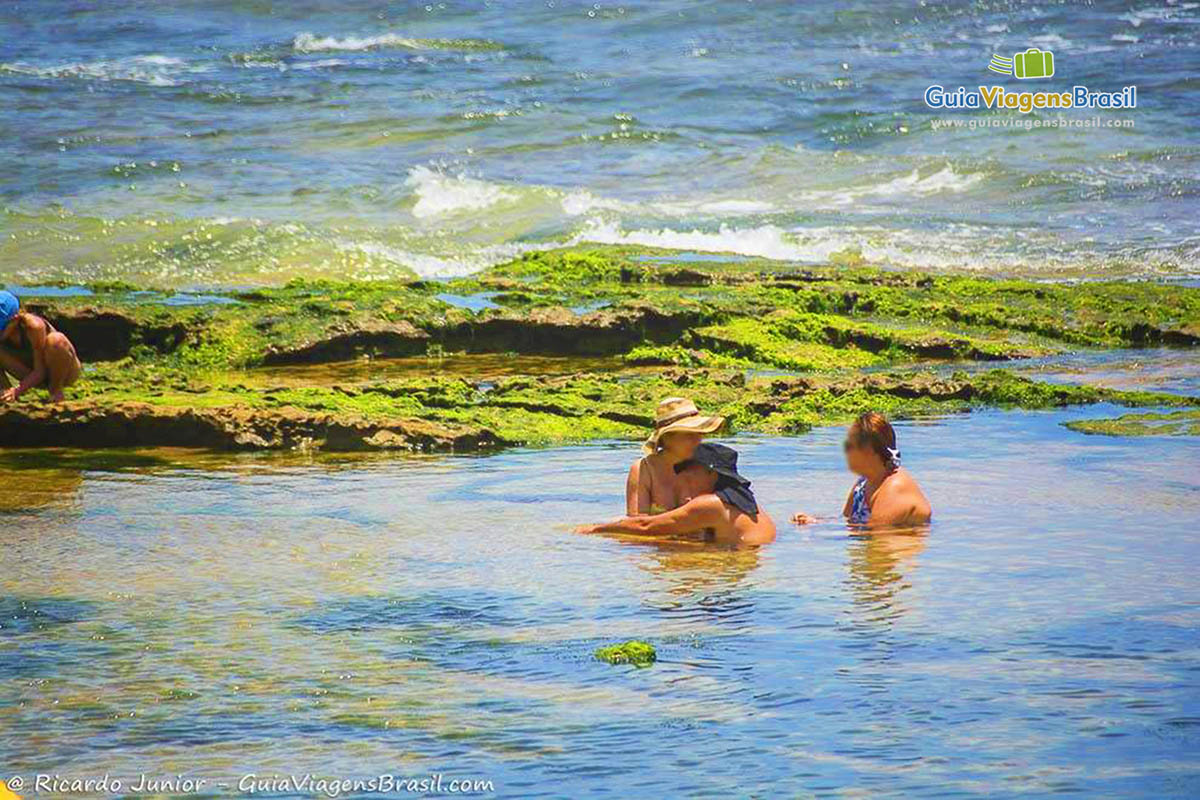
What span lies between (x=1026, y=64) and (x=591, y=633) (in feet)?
91.2

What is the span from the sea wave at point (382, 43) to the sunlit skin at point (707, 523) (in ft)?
87.6

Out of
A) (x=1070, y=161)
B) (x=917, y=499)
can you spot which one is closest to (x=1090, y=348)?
(x=917, y=499)

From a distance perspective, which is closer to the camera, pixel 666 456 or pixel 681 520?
pixel 681 520

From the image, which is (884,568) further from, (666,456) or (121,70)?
(121,70)

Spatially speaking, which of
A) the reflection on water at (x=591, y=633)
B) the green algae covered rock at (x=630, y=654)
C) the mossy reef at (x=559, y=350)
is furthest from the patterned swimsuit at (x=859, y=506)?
the green algae covered rock at (x=630, y=654)

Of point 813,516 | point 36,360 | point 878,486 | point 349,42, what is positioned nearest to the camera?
point 878,486

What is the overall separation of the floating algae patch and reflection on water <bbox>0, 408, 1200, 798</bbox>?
0.63m

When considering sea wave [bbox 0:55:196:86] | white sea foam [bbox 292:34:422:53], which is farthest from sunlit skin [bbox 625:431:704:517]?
white sea foam [bbox 292:34:422:53]

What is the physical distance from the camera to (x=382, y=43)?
3397cm

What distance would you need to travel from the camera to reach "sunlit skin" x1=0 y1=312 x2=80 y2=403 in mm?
10258

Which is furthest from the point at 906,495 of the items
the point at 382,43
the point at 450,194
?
the point at 382,43

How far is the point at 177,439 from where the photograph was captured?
10047mm

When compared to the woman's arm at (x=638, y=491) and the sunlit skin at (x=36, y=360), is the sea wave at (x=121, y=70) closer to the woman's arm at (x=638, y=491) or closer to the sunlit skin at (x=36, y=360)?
the sunlit skin at (x=36, y=360)

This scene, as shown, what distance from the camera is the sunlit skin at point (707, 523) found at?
755cm
